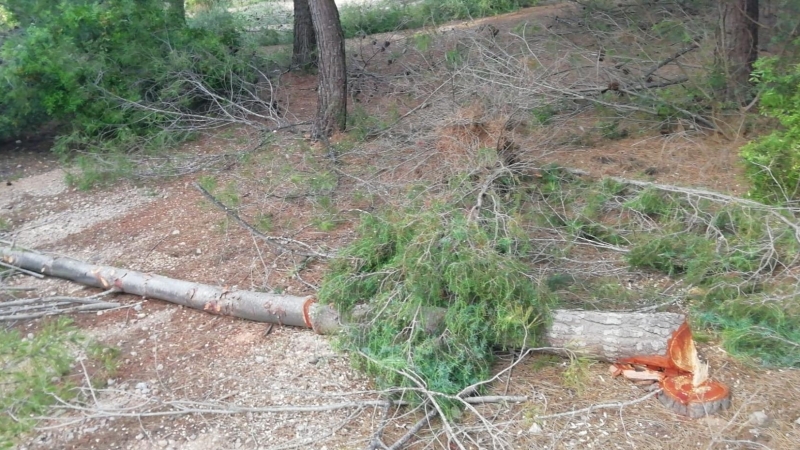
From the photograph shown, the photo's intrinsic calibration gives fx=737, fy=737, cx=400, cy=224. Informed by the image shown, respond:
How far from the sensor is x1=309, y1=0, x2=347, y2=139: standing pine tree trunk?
8070 millimetres

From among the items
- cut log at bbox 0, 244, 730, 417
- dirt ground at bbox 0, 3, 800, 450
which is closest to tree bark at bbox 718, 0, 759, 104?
dirt ground at bbox 0, 3, 800, 450

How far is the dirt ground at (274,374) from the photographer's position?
3.50 m

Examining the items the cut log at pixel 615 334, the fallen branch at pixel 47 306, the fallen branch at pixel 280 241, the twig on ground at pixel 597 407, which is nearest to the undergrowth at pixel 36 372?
the fallen branch at pixel 47 306

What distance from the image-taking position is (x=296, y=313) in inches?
177

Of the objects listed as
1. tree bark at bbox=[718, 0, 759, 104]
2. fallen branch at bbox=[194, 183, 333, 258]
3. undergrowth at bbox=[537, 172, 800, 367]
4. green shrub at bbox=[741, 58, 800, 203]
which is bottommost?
fallen branch at bbox=[194, 183, 333, 258]

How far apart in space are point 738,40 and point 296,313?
5194mm

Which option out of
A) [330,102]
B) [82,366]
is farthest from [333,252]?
[330,102]

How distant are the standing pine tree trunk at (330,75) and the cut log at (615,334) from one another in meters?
3.63

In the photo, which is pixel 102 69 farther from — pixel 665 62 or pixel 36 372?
pixel 665 62

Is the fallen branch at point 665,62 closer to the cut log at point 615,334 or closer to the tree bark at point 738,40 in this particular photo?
the tree bark at point 738,40

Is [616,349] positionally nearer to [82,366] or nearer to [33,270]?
[82,366]

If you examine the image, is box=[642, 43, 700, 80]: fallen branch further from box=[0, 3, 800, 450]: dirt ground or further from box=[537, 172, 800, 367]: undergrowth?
box=[537, 172, 800, 367]: undergrowth

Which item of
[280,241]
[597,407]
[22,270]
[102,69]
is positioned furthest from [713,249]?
[102,69]

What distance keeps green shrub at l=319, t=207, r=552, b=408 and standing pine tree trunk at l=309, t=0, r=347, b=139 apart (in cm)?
385
